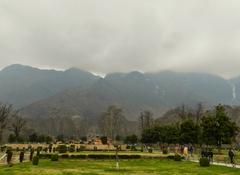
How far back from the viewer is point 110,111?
170 meters

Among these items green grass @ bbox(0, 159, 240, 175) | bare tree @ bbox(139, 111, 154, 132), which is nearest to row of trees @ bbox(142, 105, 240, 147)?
bare tree @ bbox(139, 111, 154, 132)

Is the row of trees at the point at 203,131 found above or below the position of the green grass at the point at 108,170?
above

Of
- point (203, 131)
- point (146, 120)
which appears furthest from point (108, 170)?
point (146, 120)

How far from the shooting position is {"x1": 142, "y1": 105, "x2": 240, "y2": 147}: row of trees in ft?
255

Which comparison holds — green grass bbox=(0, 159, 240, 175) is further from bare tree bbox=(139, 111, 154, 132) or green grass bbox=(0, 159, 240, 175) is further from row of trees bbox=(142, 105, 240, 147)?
bare tree bbox=(139, 111, 154, 132)

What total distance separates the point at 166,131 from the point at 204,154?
4596cm

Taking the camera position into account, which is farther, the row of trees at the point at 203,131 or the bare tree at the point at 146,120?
the bare tree at the point at 146,120

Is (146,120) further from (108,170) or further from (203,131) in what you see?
(108,170)

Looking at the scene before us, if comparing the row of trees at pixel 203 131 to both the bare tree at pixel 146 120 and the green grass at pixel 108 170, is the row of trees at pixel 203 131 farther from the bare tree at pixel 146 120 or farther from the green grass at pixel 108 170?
the green grass at pixel 108 170

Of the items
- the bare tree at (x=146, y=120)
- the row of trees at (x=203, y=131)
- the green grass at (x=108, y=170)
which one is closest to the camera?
the green grass at (x=108, y=170)

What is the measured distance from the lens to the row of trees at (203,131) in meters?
77.6

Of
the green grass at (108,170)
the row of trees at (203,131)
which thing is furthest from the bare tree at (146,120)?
the green grass at (108,170)

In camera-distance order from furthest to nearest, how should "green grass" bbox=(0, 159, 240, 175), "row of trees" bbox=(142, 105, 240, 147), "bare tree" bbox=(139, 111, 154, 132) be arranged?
"bare tree" bbox=(139, 111, 154, 132), "row of trees" bbox=(142, 105, 240, 147), "green grass" bbox=(0, 159, 240, 175)

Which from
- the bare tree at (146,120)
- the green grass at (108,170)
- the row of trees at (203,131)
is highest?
the bare tree at (146,120)
